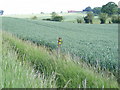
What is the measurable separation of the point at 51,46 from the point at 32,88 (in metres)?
6.83

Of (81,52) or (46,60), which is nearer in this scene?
(46,60)

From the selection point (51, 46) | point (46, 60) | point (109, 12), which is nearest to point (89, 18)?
point (109, 12)

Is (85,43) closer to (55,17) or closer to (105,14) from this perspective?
(105,14)

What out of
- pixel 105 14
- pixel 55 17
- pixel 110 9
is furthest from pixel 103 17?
pixel 55 17

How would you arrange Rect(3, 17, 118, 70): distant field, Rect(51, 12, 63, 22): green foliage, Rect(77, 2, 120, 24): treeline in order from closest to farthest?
Rect(3, 17, 118, 70): distant field → Rect(77, 2, 120, 24): treeline → Rect(51, 12, 63, 22): green foliage

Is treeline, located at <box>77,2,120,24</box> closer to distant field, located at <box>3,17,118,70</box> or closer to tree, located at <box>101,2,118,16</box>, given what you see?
tree, located at <box>101,2,118,16</box>

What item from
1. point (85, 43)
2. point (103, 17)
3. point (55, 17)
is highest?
point (55, 17)

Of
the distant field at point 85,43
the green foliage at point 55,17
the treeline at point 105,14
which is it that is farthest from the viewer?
the green foliage at point 55,17

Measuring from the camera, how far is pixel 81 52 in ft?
26.7

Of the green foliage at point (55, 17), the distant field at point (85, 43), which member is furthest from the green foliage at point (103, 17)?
the distant field at point (85, 43)

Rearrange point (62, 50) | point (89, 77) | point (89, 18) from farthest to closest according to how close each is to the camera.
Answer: point (89, 18), point (62, 50), point (89, 77)

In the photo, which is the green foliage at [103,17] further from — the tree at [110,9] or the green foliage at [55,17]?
the green foliage at [55,17]

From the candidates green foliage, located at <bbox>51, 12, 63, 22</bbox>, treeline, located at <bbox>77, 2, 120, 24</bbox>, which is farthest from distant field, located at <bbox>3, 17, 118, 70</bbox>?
green foliage, located at <bbox>51, 12, 63, 22</bbox>

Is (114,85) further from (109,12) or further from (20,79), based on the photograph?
(109,12)
